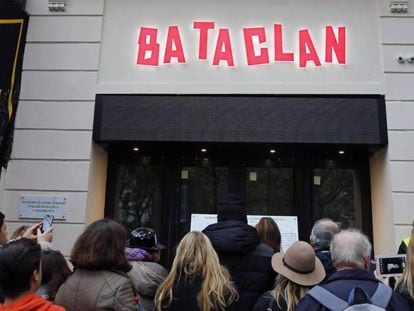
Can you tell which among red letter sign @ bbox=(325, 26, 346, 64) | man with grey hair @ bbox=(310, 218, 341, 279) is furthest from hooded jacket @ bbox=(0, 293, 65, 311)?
red letter sign @ bbox=(325, 26, 346, 64)

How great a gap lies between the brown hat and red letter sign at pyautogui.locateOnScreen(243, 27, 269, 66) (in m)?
5.19


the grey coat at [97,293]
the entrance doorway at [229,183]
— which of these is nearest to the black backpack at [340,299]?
the grey coat at [97,293]

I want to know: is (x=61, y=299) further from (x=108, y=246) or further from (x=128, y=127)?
(x=128, y=127)

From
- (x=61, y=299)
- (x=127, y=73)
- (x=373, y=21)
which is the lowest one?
(x=61, y=299)

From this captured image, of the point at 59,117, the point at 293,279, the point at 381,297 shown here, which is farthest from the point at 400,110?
the point at 59,117

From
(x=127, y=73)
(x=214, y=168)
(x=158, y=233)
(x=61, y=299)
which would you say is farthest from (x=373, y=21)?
(x=61, y=299)

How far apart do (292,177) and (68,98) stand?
171 inches

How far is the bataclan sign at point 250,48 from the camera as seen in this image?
26.2 ft

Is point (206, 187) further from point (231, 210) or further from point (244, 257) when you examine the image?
point (244, 257)

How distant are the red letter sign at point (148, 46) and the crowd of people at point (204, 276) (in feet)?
15.8

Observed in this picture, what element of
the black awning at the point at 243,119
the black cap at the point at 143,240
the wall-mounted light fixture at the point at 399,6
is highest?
the wall-mounted light fixture at the point at 399,6

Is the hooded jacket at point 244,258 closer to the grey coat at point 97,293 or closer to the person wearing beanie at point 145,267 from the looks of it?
the person wearing beanie at point 145,267

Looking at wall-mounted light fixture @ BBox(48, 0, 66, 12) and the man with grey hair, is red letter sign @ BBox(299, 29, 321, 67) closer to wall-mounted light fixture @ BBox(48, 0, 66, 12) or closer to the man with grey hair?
the man with grey hair

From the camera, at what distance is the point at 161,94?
7.95 m
